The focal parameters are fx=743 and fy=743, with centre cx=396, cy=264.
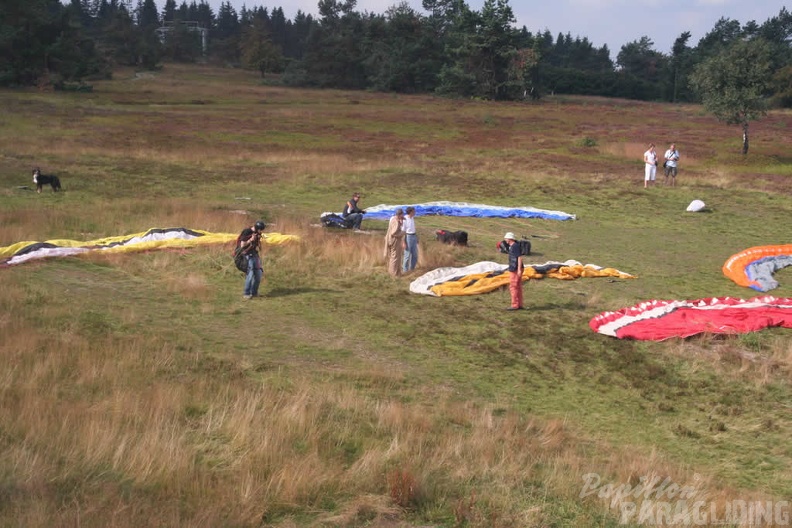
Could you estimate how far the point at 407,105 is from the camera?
78625 mm

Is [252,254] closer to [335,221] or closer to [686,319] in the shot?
[335,221]

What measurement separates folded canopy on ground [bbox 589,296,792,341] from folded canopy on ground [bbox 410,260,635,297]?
2.71 m

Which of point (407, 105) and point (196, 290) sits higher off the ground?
point (407, 105)

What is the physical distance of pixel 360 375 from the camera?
10.6 meters

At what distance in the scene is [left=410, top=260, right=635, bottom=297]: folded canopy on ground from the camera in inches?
626

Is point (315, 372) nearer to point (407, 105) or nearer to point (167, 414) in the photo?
point (167, 414)

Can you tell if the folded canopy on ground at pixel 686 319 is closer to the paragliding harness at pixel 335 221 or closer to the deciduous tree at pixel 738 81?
the paragliding harness at pixel 335 221

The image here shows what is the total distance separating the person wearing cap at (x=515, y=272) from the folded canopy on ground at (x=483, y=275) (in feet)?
4.05

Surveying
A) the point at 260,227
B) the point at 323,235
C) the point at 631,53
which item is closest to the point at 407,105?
the point at 323,235

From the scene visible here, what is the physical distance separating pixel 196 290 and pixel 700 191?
2400cm

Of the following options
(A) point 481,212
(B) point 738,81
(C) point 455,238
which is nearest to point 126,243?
(C) point 455,238

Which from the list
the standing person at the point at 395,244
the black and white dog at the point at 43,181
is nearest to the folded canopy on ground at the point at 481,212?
the standing person at the point at 395,244

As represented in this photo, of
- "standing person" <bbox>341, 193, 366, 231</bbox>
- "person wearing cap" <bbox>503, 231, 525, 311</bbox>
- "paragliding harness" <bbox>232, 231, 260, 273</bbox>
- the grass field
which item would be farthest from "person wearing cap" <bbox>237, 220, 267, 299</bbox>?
"standing person" <bbox>341, 193, 366, 231</bbox>

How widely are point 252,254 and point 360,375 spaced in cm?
500
